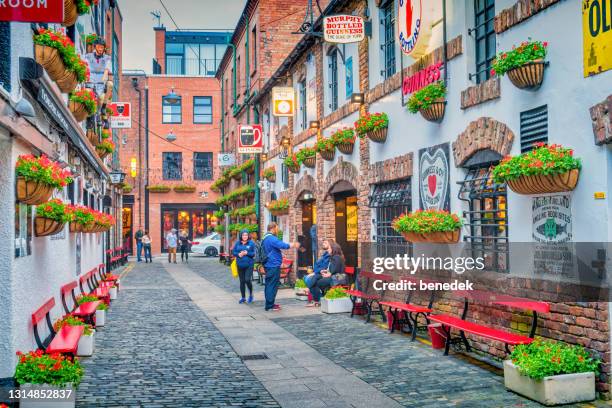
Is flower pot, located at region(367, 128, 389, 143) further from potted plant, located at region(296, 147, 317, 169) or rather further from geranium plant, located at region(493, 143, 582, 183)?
geranium plant, located at region(493, 143, 582, 183)

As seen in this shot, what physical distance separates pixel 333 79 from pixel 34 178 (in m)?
9.85

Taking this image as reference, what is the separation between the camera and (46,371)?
21.4 feet

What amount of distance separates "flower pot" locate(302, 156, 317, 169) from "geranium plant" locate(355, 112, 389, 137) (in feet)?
14.9

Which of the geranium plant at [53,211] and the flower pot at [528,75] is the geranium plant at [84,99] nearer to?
the geranium plant at [53,211]

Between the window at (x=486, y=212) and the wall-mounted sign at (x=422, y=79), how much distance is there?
1.62 m

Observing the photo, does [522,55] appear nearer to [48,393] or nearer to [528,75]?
[528,75]

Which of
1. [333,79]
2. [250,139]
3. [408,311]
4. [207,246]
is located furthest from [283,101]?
[207,246]

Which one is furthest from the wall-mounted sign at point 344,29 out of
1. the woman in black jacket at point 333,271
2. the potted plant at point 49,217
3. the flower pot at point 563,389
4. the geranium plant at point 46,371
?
the geranium plant at point 46,371

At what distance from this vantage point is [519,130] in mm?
7922

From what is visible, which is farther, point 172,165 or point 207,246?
point 172,165

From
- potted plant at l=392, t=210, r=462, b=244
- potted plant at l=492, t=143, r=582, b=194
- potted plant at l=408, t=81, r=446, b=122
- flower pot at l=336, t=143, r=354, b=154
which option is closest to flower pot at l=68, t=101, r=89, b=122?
flower pot at l=336, t=143, r=354, b=154

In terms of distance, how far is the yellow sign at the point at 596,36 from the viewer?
20.7ft

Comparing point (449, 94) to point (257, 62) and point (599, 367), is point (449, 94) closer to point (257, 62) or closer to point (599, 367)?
point (599, 367)

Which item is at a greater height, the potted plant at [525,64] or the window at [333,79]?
the window at [333,79]
